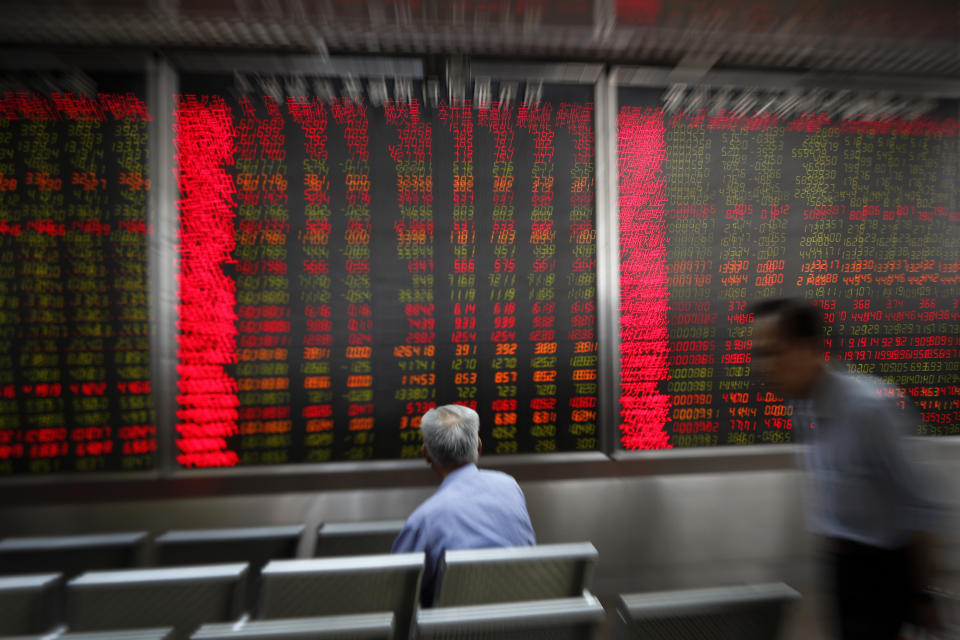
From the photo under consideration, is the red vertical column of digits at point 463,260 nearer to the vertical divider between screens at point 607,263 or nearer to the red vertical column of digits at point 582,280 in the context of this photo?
the red vertical column of digits at point 582,280

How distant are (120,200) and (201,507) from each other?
1.38 meters

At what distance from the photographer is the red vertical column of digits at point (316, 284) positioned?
2.15 meters

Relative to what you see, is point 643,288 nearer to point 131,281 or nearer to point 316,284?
point 316,284

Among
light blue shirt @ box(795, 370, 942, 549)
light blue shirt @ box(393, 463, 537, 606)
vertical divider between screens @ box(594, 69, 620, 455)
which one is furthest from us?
vertical divider between screens @ box(594, 69, 620, 455)

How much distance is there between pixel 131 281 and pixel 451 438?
5.34 ft

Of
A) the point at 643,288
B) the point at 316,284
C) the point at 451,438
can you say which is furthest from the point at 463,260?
the point at 451,438

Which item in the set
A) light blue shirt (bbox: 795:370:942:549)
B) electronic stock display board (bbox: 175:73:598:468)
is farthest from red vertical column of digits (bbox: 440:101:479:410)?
light blue shirt (bbox: 795:370:942:549)

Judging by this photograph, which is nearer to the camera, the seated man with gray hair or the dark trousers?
the dark trousers

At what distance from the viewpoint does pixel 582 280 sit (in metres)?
2.29

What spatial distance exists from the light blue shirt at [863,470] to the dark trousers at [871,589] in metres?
0.03

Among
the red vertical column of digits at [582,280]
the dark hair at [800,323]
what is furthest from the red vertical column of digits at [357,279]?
the dark hair at [800,323]

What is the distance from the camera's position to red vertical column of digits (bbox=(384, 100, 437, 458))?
2.20 m

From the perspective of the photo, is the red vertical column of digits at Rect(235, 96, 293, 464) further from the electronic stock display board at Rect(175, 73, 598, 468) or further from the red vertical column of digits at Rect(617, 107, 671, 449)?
the red vertical column of digits at Rect(617, 107, 671, 449)

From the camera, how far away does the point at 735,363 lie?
2.33m
